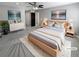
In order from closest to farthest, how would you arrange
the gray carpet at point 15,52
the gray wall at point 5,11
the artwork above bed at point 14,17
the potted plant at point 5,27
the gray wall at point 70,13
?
the gray carpet at point 15,52 → the gray wall at point 70,13 → the gray wall at point 5,11 → the potted plant at point 5,27 → the artwork above bed at point 14,17

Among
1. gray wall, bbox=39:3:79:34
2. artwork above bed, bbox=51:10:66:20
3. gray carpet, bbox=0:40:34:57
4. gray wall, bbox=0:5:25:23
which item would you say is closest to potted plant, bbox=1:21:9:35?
gray wall, bbox=0:5:25:23

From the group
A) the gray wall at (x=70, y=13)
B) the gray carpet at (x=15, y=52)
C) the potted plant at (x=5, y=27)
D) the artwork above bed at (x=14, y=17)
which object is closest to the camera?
the gray carpet at (x=15, y=52)

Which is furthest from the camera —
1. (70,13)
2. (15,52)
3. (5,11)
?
(5,11)

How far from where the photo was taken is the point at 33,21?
502 centimetres

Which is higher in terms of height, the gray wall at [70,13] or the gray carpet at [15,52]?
the gray wall at [70,13]

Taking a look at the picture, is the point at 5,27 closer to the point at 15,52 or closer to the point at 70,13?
the point at 15,52

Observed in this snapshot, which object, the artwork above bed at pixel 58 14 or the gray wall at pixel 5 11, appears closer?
the artwork above bed at pixel 58 14

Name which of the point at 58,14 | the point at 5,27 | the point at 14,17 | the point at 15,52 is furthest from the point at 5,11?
the point at 15,52

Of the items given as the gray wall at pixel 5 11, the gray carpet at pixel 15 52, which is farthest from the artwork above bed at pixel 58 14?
the gray carpet at pixel 15 52

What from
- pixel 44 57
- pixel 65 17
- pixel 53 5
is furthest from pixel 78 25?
pixel 44 57

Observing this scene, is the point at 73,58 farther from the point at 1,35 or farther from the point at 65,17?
the point at 1,35

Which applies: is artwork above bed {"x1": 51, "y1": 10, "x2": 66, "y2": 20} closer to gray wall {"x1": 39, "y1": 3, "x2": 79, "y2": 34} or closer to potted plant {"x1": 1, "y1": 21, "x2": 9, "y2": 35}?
gray wall {"x1": 39, "y1": 3, "x2": 79, "y2": 34}

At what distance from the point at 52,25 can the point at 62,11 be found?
91 cm

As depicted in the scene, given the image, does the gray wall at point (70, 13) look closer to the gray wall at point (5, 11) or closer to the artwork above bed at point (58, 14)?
the artwork above bed at point (58, 14)
